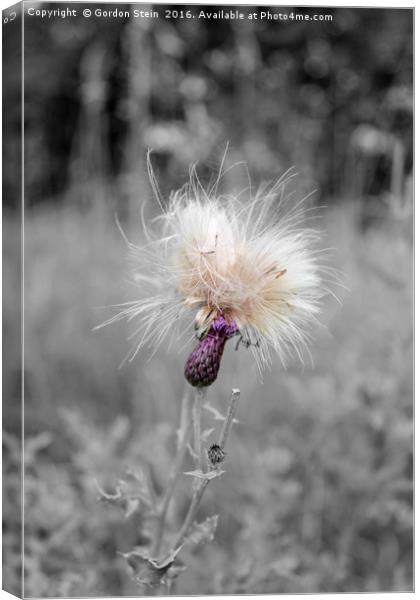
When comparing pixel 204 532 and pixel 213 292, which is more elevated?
pixel 213 292

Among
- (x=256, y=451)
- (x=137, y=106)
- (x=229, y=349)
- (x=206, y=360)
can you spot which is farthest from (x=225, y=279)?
(x=137, y=106)

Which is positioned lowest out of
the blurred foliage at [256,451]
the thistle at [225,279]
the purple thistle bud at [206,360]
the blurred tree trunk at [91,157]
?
the blurred foliage at [256,451]

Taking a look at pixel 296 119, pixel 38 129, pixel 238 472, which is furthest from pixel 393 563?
pixel 38 129

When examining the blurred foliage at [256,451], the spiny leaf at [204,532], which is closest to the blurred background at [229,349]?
the blurred foliage at [256,451]

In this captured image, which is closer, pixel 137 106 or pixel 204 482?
pixel 204 482

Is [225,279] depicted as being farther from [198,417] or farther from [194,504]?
[194,504]

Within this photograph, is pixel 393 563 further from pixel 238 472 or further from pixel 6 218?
pixel 6 218

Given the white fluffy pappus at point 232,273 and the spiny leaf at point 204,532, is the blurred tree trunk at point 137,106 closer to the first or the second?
the white fluffy pappus at point 232,273

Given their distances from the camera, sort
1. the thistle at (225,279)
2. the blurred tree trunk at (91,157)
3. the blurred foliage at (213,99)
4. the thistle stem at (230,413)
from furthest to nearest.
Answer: the blurred tree trunk at (91,157) < the blurred foliage at (213,99) < the thistle at (225,279) < the thistle stem at (230,413)
